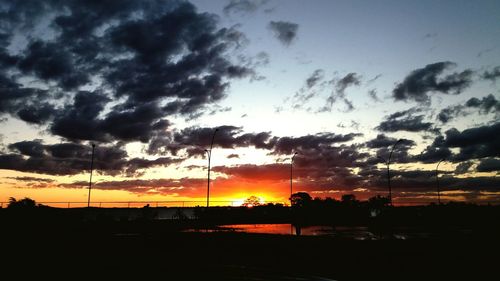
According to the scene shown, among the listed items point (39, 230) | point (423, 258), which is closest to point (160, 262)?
point (423, 258)

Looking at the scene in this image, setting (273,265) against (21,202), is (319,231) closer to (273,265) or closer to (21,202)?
(273,265)

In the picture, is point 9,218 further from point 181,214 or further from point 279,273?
point 279,273

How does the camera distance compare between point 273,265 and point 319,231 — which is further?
point 319,231

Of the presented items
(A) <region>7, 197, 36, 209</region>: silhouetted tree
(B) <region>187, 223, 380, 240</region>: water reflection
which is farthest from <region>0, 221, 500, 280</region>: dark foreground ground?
(A) <region>7, 197, 36, 209</region>: silhouetted tree

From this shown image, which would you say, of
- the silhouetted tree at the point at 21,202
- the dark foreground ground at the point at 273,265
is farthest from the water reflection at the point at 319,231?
the silhouetted tree at the point at 21,202

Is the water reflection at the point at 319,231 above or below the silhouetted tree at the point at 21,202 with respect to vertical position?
below

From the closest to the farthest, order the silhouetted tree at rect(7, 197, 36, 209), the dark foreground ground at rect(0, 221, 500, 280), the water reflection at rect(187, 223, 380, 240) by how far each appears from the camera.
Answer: the dark foreground ground at rect(0, 221, 500, 280) → the water reflection at rect(187, 223, 380, 240) → the silhouetted tree at rect(7, 197, 36, 209)

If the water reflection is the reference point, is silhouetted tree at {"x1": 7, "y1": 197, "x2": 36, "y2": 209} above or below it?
above

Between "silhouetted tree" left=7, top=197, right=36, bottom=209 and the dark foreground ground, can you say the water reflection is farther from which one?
"silhouetted tree" left=7, top=197, right=36, bottom=209

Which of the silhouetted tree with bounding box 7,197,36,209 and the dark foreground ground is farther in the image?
the silhouetted tree with bounding box 7,197,36,209

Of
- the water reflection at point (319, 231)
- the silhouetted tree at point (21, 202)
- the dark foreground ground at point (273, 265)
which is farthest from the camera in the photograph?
the silhouetted tree at point (21, 202)

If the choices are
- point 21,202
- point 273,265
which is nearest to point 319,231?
point 273,265

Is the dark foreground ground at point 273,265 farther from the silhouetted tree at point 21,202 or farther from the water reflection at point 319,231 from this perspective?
the silhouetted tree at point 21,202

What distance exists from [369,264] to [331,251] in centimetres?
423
